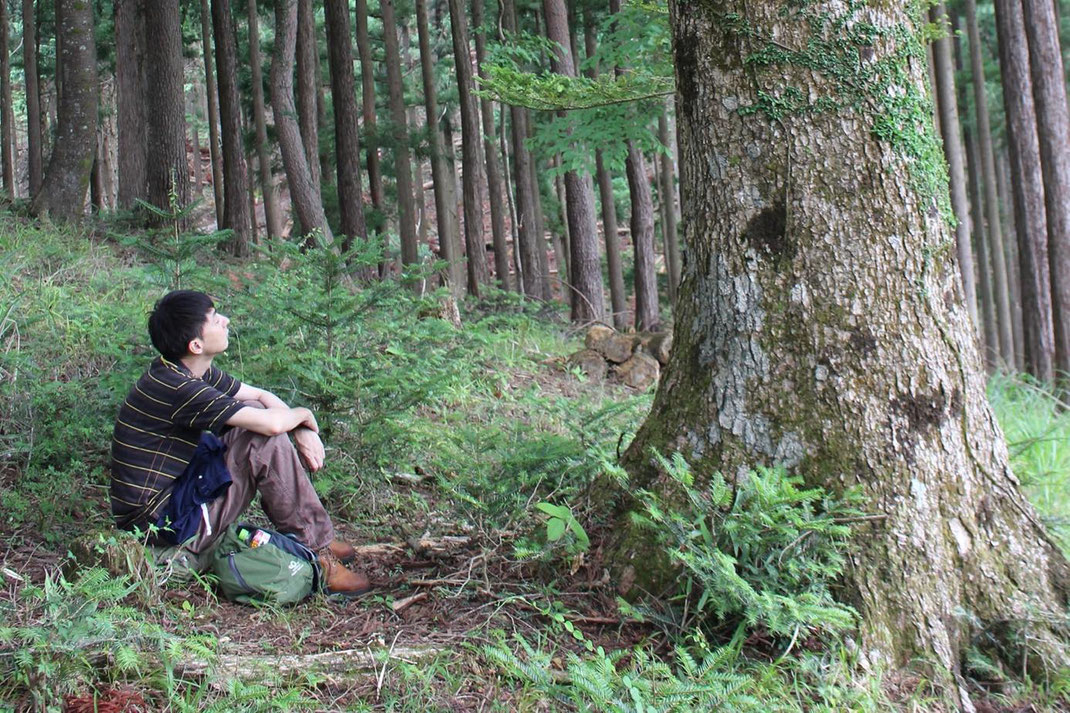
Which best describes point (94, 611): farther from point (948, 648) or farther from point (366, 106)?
point (366, 106)

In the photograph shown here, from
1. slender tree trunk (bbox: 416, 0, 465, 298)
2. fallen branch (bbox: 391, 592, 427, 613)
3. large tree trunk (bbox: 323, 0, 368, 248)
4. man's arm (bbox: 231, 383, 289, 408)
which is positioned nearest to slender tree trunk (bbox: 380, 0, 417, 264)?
slender tree trunk (bbox: 416, 0, 465, 298)

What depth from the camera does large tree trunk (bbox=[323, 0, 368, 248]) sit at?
12.9 meters

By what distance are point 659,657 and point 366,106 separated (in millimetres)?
15064

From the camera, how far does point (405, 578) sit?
145 inches

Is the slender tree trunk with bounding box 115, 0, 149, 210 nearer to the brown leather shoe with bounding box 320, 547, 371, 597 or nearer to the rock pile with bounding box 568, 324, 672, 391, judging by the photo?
the rock pile with bounding box 568, 324, 672, 391

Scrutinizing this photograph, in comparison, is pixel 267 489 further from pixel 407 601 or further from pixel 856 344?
pixel 856 344

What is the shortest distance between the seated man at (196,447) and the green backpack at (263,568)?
0.26 feet

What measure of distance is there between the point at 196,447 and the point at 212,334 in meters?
0.50

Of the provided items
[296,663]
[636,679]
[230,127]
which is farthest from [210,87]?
[636,679]

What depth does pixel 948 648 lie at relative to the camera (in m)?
Answer: 3.01

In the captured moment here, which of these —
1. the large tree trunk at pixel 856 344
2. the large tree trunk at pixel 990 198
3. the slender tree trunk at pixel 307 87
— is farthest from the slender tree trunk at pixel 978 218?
the large tree trunk at pixel 856 344

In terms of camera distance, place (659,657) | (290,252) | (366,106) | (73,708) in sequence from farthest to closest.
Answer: (366,106), (290,252), (659,657), (73,708)

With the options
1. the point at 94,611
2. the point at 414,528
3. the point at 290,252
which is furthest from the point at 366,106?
the point at 94,611

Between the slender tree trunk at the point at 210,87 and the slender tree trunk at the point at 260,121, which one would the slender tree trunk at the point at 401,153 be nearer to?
the slender tree trunk at the point at 260,121
